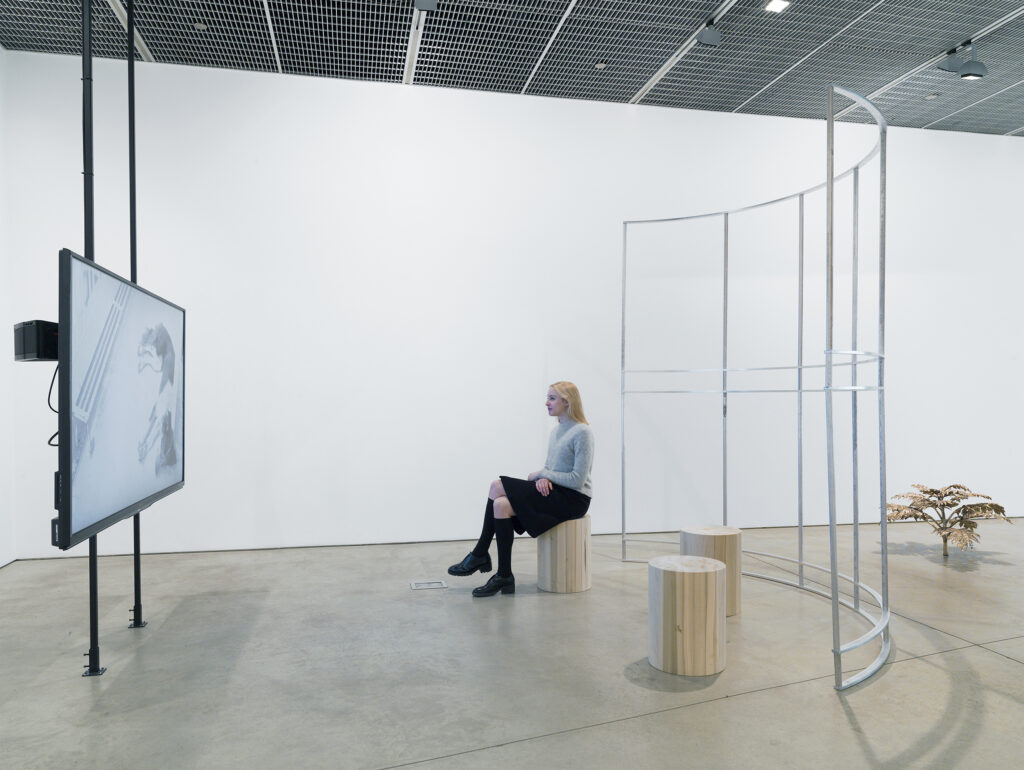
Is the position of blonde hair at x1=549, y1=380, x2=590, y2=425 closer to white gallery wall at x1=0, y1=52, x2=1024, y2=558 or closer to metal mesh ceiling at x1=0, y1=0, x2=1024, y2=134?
white gallery wall at x1=0, y1=52, x2=1024, y2=558

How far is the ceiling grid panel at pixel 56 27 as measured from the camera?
4.41 meters

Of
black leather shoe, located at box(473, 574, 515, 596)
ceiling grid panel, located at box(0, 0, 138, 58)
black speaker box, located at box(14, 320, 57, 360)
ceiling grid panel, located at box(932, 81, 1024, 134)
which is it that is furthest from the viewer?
ceiling grid panel, located at box(932, 81, 1024, 134)

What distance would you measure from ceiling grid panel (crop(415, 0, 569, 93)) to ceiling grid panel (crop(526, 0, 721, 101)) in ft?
0.50

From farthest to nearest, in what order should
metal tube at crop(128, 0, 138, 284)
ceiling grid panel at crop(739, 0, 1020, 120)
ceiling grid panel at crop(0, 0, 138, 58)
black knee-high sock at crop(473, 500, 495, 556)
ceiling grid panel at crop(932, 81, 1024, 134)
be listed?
ceiling grid panel at crop(932, 81, 1024, 134) < ceiling grid panel at crop(739, 0, 1020, 120) < ceiling grid panel at crop(0, 0, 138, 58) < black knee-high sock at crop(473, 500, 495, 556) < metal tube at crop(128, 0, 138, 284)

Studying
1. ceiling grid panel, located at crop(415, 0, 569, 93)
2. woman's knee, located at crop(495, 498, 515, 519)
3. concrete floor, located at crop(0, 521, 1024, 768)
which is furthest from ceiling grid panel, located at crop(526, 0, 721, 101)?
concrete floor, located at crop(0, 521, 1024, 768)

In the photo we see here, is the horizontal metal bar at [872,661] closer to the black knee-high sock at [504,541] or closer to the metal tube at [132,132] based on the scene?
the black knee-high sock at [504,541]

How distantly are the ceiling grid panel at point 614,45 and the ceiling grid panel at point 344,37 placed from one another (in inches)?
43.0

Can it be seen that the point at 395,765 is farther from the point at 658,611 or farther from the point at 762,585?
the point at 762,585

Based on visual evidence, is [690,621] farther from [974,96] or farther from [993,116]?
[993,116]

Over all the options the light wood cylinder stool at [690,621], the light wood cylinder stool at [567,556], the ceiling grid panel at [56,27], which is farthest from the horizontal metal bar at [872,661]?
the ceiling grid panel at [56,27]

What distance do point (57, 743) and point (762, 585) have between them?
11.9 feet

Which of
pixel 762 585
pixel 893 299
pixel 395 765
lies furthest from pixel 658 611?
pixel 893 299

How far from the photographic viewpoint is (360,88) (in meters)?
5.48

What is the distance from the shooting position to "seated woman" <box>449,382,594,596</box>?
4.09m
